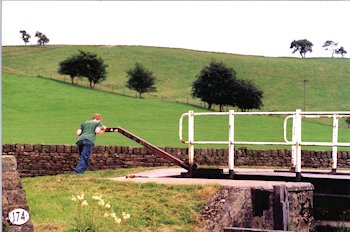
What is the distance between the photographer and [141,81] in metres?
81.0

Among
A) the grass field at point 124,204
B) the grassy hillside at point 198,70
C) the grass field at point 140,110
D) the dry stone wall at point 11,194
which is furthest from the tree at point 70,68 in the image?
the dry stone wall at point 11,194

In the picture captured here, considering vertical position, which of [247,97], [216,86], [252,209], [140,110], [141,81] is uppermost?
[141,81]

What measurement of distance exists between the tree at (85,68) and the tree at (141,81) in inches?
120

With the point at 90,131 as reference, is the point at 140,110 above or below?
above

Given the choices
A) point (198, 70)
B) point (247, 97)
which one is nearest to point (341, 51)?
point (198, 70)

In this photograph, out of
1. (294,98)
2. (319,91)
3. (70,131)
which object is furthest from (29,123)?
(319,91)

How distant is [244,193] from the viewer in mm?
11695

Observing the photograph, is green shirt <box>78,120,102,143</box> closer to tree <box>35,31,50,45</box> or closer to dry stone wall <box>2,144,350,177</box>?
dry stone wall <box>2,144,350,177</box>

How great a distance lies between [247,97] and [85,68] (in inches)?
745

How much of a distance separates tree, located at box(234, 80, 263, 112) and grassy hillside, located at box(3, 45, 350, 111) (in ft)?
5.29

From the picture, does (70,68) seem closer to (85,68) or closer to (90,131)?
(85,68)

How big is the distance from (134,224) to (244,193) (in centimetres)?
221

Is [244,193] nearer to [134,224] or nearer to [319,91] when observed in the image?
[134,224]

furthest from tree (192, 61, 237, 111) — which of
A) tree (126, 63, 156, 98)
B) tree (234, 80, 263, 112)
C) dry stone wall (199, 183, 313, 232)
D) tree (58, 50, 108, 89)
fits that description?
dry stone wall (199, 183, 313, 232)
